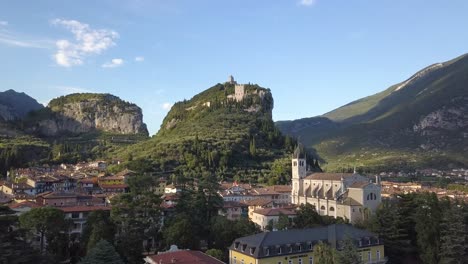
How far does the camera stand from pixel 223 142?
127 m

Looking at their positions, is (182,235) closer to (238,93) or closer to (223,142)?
(223,142)

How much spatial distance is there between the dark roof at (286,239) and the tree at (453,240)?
7.42m

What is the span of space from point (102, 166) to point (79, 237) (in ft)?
234

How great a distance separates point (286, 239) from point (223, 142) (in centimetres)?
8214

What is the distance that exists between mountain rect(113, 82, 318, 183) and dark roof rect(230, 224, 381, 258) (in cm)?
5029

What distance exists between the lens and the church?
70.4 metres

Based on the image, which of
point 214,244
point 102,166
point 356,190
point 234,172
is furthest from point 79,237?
point 102,166

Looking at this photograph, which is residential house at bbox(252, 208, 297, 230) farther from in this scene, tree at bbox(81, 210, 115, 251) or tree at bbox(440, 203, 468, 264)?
tree at bbox(81, 210, 115, 251)

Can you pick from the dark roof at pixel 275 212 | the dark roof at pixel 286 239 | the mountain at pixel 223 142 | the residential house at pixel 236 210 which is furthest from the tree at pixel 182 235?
the mountain at pixel 223 142

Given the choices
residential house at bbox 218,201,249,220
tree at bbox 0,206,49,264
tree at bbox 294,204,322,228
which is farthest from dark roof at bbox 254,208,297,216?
tree at bbox 0,206,49,264

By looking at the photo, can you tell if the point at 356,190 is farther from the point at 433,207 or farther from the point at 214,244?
the point at 214,244

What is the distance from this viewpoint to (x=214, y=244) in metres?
53.9

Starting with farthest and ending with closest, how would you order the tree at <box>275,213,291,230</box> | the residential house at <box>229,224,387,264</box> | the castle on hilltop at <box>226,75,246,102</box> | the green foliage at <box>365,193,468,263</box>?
the castle on hilltop at <box>226,75,246,102</box>
the tree at <box>275,213,291,230</box>
the green foliage at <box>365,193,468,263</box>
the residential house at <box>229,224,387,264</box>

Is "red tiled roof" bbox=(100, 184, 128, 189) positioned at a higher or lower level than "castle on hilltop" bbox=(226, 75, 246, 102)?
lower
